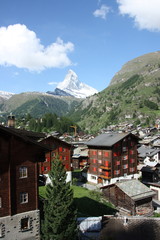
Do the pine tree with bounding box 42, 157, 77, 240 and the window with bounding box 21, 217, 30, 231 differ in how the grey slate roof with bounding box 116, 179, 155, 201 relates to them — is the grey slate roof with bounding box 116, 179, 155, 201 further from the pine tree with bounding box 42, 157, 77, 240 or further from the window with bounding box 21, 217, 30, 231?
the window with bounding box 21, 217, 30, 231

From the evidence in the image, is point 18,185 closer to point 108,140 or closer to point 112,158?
point 112,158

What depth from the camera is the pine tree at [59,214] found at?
81.1 ft

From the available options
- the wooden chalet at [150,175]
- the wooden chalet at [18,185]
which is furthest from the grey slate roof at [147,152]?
the wooden chalet at [18,185]

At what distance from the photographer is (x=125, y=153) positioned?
6488 centimetres

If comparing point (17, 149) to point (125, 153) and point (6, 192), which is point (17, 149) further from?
point (125, 153)

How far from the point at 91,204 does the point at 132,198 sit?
7907 mm

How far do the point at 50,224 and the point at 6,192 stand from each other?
559 cm

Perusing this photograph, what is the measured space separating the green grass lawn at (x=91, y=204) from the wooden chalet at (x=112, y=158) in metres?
12.4

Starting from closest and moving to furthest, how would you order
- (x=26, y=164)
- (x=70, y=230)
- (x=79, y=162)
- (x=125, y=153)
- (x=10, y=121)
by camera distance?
(x=70, y=230) < (x=26, y=164) < (x=10, y=121) < (x=125, y=153) < (x=79, y=162)

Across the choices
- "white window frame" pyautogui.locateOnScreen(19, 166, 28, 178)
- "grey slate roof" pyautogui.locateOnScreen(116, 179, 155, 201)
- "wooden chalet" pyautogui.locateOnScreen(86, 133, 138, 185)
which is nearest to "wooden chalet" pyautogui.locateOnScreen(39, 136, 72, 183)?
"wooden chalet" pyautogui.locateOnScreen(86, 133, 138, 185)

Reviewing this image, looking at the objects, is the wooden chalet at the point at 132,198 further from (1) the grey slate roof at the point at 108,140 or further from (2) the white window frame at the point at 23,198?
(2) the white window frame at the point at 23,198

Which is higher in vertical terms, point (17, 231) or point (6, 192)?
point (6, 192)

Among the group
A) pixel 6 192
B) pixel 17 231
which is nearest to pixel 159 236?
pixel 17 231

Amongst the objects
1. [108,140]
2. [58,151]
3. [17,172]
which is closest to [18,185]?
[17,172]
